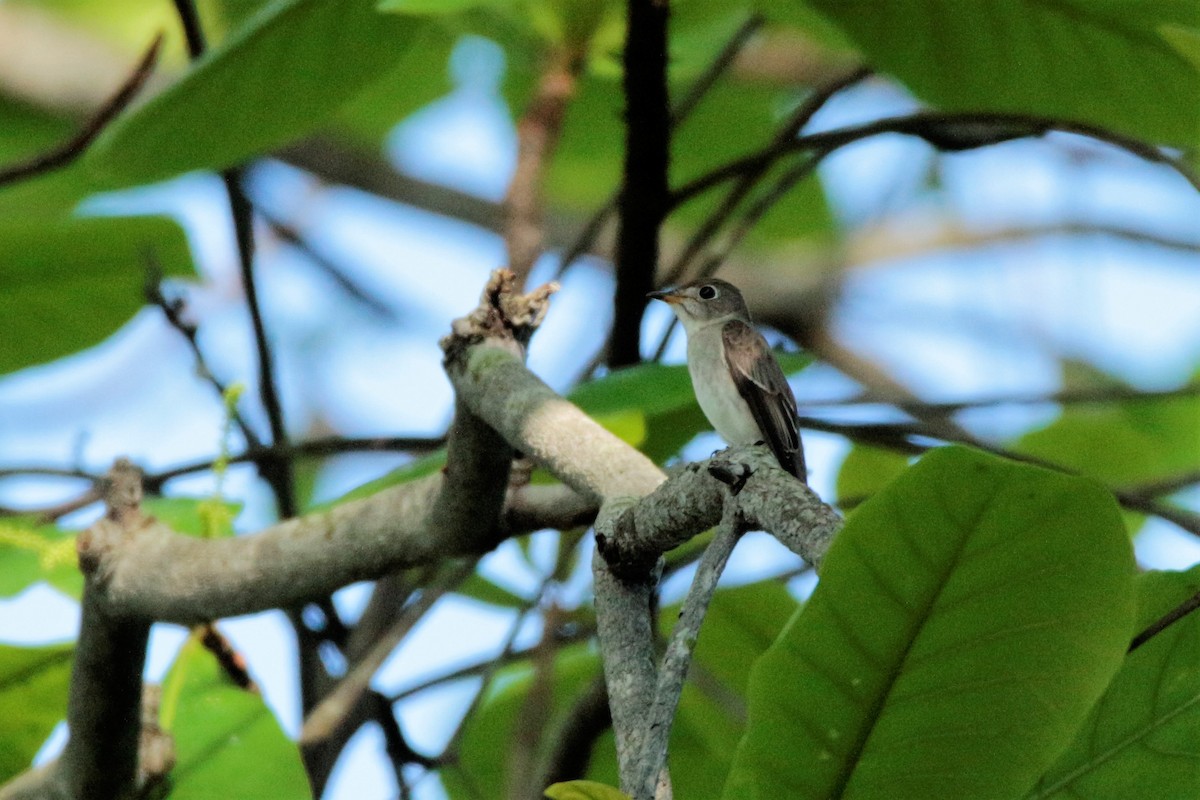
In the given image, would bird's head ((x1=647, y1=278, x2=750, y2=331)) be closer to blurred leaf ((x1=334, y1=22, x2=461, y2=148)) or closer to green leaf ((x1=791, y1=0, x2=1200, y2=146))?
green leaf ((x1=791, y1=0, x2=1200, y2=146))

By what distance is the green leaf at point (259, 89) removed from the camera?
8.89 feet

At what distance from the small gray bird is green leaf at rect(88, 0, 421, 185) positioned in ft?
2.67

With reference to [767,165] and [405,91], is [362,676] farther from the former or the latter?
[405,91]

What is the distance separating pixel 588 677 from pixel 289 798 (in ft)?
4.56

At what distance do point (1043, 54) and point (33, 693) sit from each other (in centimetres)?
243

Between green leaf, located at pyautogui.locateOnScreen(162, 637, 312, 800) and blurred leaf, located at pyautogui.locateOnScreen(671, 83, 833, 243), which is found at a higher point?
A: blurred leaf, located at pyautogui.locateOnScreen(671, 83, 833, 243)

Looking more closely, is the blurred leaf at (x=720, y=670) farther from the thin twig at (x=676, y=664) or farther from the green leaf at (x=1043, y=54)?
the thin twig at (x=676, y=664)

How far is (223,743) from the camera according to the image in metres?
2.48

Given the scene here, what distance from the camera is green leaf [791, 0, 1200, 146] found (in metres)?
2.77

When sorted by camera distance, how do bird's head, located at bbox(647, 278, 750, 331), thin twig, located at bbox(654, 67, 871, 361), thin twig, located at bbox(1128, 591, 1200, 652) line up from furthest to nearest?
bird's head, located at bbox(647, 278, 750, 331) → thin twig, located at bbox(654, 67, 871, 361) → thin twig, located at bbox(1128, 591, 1200, 652)

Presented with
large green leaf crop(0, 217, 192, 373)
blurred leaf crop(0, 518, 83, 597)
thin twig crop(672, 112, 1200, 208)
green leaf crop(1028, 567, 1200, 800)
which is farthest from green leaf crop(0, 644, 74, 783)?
green leaf crop(1028, 567, 1200, 800)

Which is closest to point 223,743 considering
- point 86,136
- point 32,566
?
point 32,566

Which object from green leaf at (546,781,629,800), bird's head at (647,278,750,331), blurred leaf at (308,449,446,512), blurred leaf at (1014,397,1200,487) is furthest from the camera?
blurred leaf at (1014,397,1200,487)

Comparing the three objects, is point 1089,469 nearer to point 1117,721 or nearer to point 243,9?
point 1117,721
